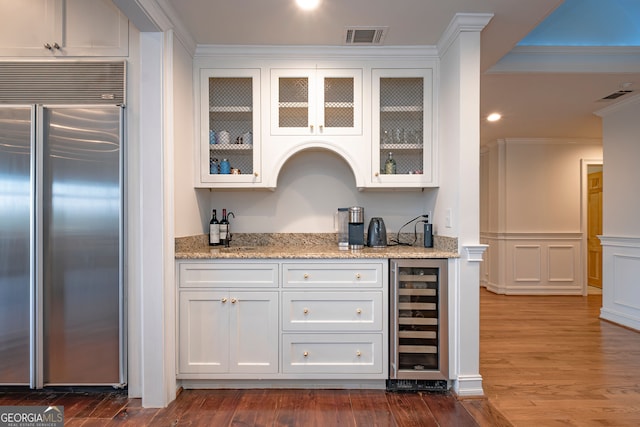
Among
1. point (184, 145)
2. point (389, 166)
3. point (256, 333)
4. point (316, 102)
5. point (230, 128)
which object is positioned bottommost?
point (256, 333)

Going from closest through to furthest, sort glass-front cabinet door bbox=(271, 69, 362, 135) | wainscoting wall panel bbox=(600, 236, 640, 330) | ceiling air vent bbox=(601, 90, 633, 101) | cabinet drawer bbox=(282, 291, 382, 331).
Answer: cabinet drawer bbox=(282, 291, 382, 331) < glass-front cabinet door bbox=(271, 69, 362, 135) < ceiling air vent bbox=(601, 90, 633, 101) < wainscoting wall panel bbox=(600, 236, 640, 330)

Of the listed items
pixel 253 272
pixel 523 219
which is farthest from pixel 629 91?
pixel 253 272

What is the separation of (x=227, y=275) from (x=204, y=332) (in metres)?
0.40

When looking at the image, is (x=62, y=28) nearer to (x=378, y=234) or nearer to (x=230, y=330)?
(x=230, y=330)

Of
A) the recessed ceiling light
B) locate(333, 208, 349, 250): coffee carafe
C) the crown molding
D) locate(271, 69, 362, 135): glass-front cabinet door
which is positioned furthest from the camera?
locate(333, 208, 349, 250): coffee carafe

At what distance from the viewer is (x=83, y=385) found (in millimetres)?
2393

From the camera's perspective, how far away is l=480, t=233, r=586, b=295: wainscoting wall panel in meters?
5.68

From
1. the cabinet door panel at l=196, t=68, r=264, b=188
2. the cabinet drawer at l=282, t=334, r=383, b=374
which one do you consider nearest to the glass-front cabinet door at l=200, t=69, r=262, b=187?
the cabinet door panel at l=196, t=68, r=264, b=188

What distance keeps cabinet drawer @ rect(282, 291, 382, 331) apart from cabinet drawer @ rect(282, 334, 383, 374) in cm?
6

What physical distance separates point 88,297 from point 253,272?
3.37ft

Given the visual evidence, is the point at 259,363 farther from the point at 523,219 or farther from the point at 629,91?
the point at 523,219

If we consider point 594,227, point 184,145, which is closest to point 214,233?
point 184,145

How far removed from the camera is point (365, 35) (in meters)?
2.63

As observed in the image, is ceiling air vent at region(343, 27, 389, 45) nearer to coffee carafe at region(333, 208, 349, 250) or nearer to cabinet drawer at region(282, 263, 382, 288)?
coffee carafe at region(333, 208, 349, 250)
